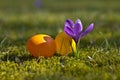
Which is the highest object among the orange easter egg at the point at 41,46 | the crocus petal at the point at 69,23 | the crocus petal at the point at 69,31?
the crocus petal at the point at 69,23

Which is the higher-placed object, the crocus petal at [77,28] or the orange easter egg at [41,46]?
the crocus petal at [77,28]

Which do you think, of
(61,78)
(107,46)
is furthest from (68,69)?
(107,46)

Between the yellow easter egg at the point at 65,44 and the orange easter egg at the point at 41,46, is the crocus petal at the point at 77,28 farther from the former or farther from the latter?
the orange easter egg at the point at 41,46

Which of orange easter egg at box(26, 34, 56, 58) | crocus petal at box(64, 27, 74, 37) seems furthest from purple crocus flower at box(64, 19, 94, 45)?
orange easter egg at box(26, 34, 56, 58)

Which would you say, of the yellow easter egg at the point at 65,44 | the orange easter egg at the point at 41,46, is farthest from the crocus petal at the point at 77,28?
the orange easter egg at the point at 41,46

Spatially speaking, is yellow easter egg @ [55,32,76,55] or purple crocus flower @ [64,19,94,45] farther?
yellow easter egg @ [55,32,76,55]

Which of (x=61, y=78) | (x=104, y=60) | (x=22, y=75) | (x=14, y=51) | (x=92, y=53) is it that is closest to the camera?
(x=61, y=78)

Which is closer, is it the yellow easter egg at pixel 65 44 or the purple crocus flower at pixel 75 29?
the purple crocus flower at pixel 75 29

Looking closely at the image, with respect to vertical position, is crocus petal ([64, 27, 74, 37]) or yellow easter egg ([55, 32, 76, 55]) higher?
crocus petal ([64, 27, 74, 37])

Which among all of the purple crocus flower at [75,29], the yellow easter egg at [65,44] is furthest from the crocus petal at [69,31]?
the yellow easter egg at [65,44]

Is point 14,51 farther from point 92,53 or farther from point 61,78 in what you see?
point 61,78

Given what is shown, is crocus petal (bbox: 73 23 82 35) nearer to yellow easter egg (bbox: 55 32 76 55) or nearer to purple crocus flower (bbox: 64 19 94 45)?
purple crocus flower (bbox: 64 19 94 45)
